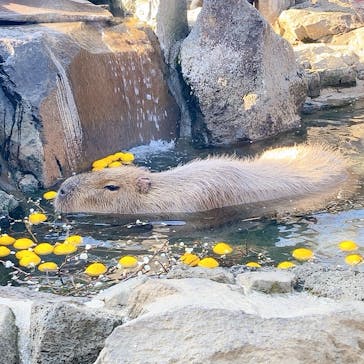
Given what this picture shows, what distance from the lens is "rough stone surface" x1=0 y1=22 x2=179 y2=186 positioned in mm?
6363

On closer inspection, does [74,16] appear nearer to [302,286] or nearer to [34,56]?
[34,56]

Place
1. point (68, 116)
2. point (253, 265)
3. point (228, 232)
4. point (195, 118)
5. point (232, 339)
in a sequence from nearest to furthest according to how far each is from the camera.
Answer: point (232, 339), point (253, 265), point (228, 232), point (68, 116), point (195, 118)

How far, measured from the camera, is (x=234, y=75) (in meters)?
7.77

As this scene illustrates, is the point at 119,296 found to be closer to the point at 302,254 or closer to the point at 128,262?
the point at 128,262

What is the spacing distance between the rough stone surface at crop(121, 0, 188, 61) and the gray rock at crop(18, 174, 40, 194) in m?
2.59

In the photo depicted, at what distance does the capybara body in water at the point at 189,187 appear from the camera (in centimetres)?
571

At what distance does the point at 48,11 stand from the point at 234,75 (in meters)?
1.99

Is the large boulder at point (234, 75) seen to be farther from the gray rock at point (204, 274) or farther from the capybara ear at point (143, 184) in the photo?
the gray rock at point (204, 274)

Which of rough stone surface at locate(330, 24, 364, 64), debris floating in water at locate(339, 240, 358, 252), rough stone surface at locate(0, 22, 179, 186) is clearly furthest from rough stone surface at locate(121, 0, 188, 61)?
debris floating in water at locate(339, 240, 358, 252)

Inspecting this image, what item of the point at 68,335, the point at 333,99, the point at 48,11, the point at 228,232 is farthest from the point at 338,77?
the point at 68,335

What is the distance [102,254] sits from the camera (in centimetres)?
470

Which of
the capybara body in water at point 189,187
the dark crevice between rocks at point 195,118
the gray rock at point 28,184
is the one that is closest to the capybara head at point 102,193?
the capybara body in water at point 189,187

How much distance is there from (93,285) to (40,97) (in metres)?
2.75

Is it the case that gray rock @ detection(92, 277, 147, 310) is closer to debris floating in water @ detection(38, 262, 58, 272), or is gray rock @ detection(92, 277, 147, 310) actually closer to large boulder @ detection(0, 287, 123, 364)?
large boulder @ detection(0, 287, 123, 364)
